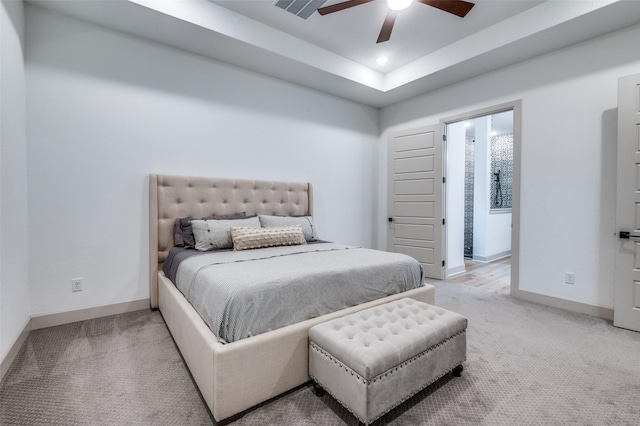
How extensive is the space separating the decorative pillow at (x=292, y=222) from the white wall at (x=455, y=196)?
2.13 m

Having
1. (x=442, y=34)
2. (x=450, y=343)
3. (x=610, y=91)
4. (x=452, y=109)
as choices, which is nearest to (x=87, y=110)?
(x=450, y=343)

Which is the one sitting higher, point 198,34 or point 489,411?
point 198,34

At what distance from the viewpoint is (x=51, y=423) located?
57.4 inches

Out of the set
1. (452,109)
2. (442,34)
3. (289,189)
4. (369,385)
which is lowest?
(369,385)

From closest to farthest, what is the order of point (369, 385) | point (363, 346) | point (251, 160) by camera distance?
1. point (369, 385)
2. point (363, 346)
3. point (251, 160)

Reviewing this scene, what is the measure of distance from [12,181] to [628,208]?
195 inches

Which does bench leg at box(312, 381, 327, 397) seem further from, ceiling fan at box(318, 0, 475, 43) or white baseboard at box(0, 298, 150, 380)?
ceiling fan at box(318, 0, 475, 43)

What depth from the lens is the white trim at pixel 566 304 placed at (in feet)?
9.28

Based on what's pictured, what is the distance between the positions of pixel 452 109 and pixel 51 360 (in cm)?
490

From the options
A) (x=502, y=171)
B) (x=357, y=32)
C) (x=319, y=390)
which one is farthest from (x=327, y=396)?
(x=502, y=171)

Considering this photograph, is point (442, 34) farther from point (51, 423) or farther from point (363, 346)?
point (51, 423)

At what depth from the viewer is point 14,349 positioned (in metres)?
2.05

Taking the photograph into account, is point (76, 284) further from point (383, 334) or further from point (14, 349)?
point (383, 334)

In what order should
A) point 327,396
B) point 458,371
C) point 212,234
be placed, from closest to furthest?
point 327,396
point 458,371
point 212,234
